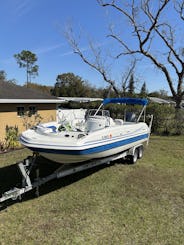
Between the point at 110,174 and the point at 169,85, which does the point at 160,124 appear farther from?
the point at 110,174

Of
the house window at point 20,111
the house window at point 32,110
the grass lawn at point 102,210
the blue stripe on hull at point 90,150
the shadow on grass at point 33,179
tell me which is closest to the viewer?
the grass lawn at point 102,210

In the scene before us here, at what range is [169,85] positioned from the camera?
16625mm

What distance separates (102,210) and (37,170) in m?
1.39

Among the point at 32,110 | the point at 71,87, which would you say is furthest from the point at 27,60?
Result: the point at 32,110

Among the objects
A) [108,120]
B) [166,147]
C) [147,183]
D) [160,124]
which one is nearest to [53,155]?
[108,120]

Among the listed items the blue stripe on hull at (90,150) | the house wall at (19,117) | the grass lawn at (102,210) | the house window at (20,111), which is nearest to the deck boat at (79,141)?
the blue stripe on hull at (90,150)

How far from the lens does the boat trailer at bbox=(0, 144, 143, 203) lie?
367cm

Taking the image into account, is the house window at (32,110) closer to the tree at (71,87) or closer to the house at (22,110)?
the house at (22,110)

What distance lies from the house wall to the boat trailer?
15.2 ft

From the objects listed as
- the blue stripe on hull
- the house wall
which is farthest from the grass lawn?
the house wall

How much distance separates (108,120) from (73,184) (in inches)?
68.9

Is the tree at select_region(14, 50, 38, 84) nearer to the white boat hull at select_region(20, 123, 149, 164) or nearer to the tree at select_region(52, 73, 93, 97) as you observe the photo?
the tree at select_region(52, 73, 93, 97)

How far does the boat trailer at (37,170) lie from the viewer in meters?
3.67

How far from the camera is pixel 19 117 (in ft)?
32.8
